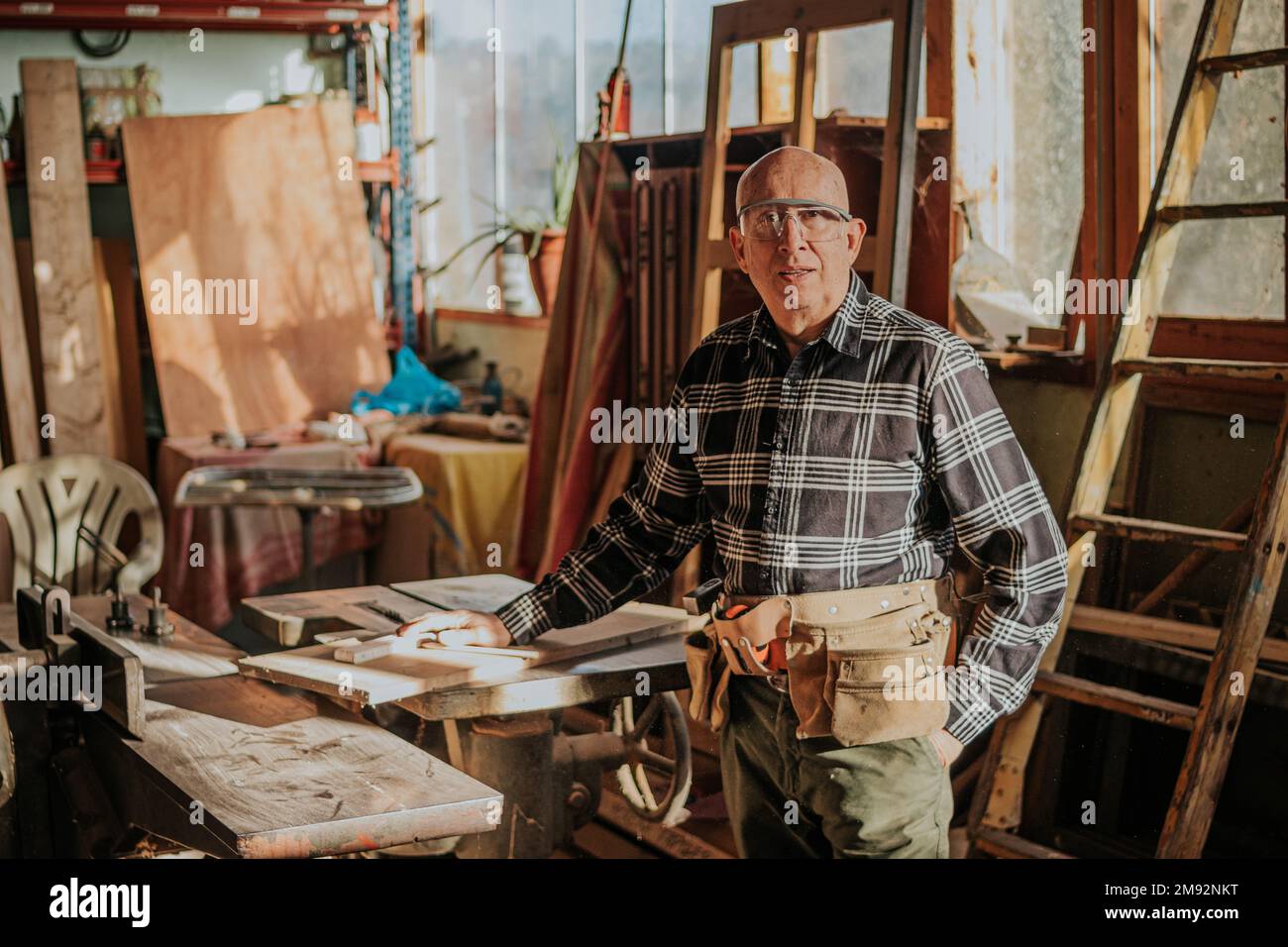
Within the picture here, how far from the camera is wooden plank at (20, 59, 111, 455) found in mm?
5504

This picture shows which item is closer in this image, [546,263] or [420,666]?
[420,666]

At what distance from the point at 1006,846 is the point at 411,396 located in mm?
3785

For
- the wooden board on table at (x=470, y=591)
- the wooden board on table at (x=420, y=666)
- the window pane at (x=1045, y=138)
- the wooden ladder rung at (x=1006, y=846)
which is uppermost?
the window pane at (x=1045, y=138)

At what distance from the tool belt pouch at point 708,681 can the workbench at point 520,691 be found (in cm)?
16

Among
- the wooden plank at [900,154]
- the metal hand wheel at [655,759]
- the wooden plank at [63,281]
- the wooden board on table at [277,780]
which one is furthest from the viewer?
the wooden plank at [63,281]

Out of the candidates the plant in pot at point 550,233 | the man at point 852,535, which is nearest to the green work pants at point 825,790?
the man at point 852,535

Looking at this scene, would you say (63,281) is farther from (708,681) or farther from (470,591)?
(708,681)

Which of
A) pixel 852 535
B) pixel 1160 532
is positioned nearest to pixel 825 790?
pixel 852 535

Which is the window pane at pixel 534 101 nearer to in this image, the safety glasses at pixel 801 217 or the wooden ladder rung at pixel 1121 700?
the wooden ladder rung at pixel 1121 700

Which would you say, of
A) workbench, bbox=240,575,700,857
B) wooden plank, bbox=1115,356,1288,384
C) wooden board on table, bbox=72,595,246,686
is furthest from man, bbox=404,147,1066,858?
wooden board on table, bbox=72,595,246,686

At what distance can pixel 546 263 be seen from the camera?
561 cm

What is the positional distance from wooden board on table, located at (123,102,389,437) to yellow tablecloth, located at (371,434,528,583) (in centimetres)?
105

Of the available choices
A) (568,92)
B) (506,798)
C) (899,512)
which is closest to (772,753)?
(899,512)

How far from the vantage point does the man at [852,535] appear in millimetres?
2025
